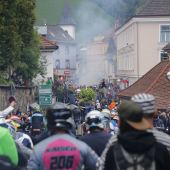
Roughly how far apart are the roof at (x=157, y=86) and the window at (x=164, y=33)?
23956 millimetres

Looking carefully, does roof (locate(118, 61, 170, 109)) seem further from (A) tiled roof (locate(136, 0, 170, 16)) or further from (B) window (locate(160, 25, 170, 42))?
(A) tiled roof (locate(136, 0, 170, 16))

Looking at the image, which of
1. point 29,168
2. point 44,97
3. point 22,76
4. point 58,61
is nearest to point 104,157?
point 29,168

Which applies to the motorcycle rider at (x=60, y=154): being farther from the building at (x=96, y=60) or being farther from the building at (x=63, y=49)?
the building at (x=63, y=49)

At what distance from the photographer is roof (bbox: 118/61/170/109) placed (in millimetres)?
29994

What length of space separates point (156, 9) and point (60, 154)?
55.4m

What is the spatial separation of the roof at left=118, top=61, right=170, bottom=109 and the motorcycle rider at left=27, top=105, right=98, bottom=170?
22776 millimetres

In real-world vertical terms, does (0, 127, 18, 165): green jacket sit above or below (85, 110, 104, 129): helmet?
below

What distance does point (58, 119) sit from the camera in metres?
6.19

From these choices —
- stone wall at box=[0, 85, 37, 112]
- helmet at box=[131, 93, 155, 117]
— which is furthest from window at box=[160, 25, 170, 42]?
helmet at box=[131, 93, 155, 117]

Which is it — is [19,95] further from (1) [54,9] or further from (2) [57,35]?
(1) [54,9]

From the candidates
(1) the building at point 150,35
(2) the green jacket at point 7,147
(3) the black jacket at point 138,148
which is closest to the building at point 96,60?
(1) the building at point 150,35

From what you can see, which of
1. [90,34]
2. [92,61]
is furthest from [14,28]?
[90,34]

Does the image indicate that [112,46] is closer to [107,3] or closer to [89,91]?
[107,3]

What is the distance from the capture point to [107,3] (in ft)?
398
